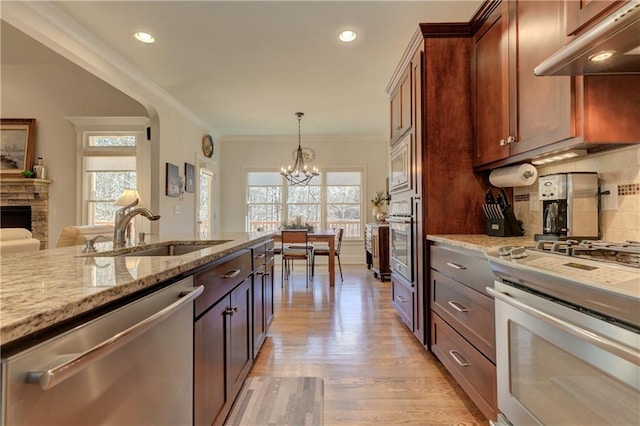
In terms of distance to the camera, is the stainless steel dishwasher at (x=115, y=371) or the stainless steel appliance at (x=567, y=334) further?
the stainless steel appliance at (x=567, y=334)

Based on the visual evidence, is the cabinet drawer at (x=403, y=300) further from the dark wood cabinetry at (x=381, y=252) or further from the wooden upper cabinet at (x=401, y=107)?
the dark wood cabinetry at (x=381, y=252)

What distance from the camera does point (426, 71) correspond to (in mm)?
2238

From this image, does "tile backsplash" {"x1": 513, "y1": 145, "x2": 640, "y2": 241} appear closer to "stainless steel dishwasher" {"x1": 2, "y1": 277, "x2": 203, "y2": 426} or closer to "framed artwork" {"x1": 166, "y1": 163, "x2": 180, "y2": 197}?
"stainless steel dishwasher" {"x1": 2, "y1": 277, "x2": 203, "y2": 426}

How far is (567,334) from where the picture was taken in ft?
2.92

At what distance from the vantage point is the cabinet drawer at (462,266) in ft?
4.80

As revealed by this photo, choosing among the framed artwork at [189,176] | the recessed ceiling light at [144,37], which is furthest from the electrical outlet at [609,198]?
the framed artwork at [189,176]

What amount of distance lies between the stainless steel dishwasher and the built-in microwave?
1993 mm

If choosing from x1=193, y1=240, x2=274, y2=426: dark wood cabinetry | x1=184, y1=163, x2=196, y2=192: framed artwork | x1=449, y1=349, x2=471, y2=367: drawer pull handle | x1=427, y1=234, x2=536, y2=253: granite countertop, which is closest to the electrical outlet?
x1=427, y1=234, x2=536, y2=253: granite countertop

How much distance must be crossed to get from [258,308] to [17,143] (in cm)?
560

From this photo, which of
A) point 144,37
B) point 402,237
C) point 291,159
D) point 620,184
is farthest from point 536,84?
point 291,159

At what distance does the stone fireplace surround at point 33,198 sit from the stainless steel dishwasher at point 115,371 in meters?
5.42

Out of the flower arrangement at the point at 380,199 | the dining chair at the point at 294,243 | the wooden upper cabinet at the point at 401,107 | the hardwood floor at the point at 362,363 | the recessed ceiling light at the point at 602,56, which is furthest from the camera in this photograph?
the flower arrangement at the point at 380,199

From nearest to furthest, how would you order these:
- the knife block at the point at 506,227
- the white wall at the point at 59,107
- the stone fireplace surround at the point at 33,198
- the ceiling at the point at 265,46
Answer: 1. the knife block at the point at 506,227
2. the ceiling at the point at 265,46
3. the stone fireplace surround at the point at 33,198
4. the white wall at the point at 59,107

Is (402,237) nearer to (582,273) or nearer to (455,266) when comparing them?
(455,266)
